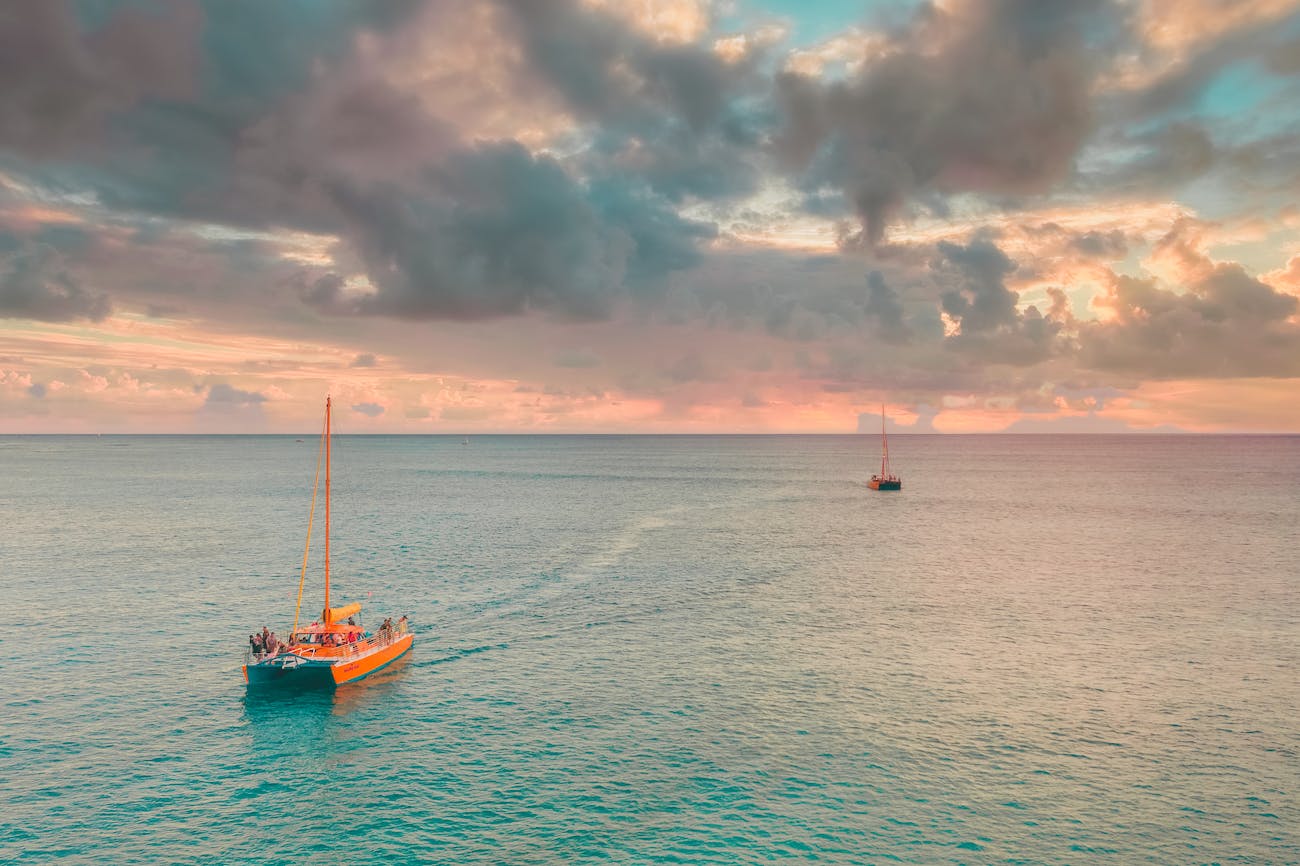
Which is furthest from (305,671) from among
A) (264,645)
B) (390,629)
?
(390,629)

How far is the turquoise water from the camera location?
123ft

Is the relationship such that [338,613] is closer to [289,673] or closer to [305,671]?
[305,671]

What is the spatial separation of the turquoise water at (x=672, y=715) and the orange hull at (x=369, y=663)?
1193 mm

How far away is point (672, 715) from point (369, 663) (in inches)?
962

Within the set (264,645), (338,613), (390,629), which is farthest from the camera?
(390,629)

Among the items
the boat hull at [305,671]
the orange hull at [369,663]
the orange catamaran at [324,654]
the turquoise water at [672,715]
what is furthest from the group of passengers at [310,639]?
the turquoise water at [672,715]

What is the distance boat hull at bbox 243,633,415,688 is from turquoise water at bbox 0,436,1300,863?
1141 mm

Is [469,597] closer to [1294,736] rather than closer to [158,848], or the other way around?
[158,848]

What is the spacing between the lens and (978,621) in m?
75.7

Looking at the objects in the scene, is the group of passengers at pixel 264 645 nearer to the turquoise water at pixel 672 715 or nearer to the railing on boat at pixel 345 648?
the railing on boat at pixel 345 648

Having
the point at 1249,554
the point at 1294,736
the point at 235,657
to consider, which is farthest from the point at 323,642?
the point at 1249,554

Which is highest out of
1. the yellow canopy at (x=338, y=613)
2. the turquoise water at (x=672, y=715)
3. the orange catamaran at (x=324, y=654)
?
the yellow canopy at (x=338, y=613)

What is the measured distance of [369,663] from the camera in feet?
196

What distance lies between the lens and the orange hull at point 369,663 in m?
57.1
